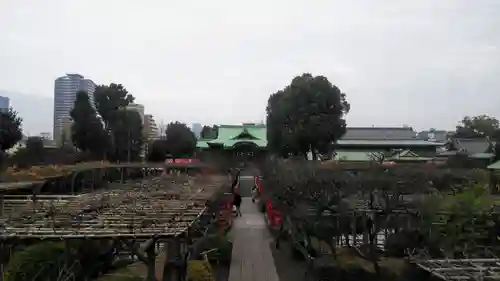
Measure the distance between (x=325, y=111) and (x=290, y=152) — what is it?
13.6 feet

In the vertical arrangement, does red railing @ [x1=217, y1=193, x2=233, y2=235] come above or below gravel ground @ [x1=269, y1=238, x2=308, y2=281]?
above

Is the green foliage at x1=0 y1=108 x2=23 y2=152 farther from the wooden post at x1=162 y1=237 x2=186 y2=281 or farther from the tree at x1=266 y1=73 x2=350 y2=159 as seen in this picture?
the wooden post at x1=162 y1=237 x2=186 y2=281

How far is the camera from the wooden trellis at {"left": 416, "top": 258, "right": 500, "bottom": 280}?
5.82 metres

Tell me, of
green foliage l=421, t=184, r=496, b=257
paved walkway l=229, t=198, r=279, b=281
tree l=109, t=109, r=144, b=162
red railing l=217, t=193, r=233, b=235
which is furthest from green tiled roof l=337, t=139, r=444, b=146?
green foliage l=421, t=184, r=496, b=257

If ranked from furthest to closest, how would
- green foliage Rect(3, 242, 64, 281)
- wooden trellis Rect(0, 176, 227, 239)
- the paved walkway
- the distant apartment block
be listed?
the distant apartment block
the paved walkway
green foliage Rect(3, 242, 64, 281)
wooden trellis Rect(0, 176, 227, 239)

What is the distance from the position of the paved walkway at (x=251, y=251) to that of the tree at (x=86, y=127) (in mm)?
13504

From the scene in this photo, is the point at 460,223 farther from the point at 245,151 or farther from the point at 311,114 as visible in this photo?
the point at 245,151

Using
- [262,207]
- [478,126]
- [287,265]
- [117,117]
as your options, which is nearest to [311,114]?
[262,207]

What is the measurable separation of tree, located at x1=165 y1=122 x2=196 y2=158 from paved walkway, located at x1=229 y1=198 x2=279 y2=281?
1825 centimetres

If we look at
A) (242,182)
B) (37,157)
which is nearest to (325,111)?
(242,182)

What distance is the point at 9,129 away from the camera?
2539cm

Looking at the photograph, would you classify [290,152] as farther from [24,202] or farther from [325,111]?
[24,202]

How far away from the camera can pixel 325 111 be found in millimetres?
29844

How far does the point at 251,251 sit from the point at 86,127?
64.8 feet
